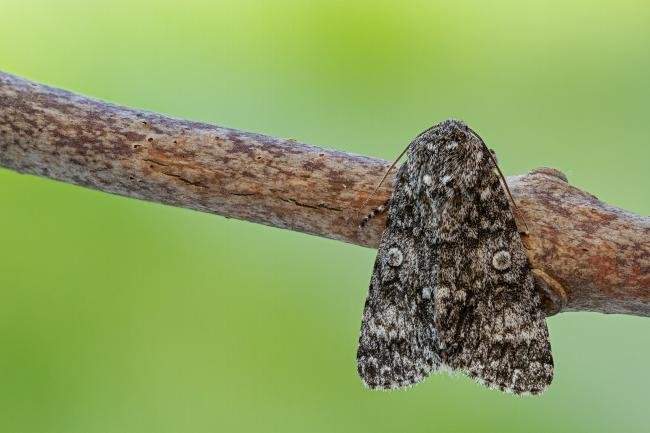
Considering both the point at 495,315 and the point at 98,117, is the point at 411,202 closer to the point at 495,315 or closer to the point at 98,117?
the point at 495,315

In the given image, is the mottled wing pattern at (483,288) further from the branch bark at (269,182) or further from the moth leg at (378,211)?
the moth leg at (378,211)

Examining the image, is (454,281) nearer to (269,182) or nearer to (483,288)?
(483,288)

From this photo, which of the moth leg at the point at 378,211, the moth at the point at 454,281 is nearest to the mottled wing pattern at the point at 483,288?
the moth at the point at 454,281


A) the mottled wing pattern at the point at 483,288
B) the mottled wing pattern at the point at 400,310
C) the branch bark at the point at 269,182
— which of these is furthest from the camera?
the mottled wing pattern at the point at 400,310

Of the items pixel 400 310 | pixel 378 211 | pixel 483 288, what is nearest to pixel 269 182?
pixel 378 211

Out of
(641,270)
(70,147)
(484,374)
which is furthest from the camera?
(70,147)

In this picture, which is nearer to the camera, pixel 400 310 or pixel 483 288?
pixel 483 288

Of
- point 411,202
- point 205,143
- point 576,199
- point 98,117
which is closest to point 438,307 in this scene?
point 411,202
